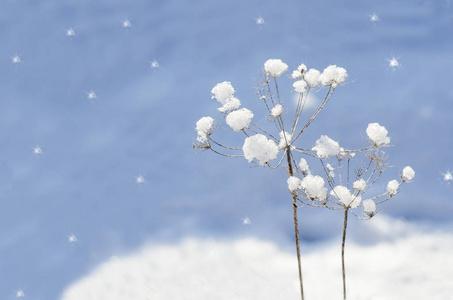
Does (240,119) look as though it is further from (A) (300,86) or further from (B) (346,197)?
(B) (346,197)

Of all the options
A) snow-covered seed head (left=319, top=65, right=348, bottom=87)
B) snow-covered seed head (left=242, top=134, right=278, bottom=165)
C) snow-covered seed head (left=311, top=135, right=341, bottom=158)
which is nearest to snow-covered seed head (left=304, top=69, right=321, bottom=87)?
snow-covered seed head (left=319, top=65, right=348, bottom=87)

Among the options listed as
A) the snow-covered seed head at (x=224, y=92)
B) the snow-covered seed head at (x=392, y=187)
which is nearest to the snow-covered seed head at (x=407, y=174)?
the snow-covered seed head at (x=392, y=187)

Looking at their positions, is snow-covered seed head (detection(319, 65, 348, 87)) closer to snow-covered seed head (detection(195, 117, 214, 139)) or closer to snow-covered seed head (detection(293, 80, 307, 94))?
snow-covered seed head (detection(293, 80, 307, 94))

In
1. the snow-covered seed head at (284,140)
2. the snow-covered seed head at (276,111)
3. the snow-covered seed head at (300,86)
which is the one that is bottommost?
the snow-covered seed head at (284,140)

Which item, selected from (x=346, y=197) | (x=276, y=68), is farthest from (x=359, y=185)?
(x=276, y=68)

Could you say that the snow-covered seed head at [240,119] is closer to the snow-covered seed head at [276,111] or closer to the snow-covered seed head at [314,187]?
the snow-covered seed head at [276,111]

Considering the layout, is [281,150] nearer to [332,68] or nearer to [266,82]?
[266,82]
